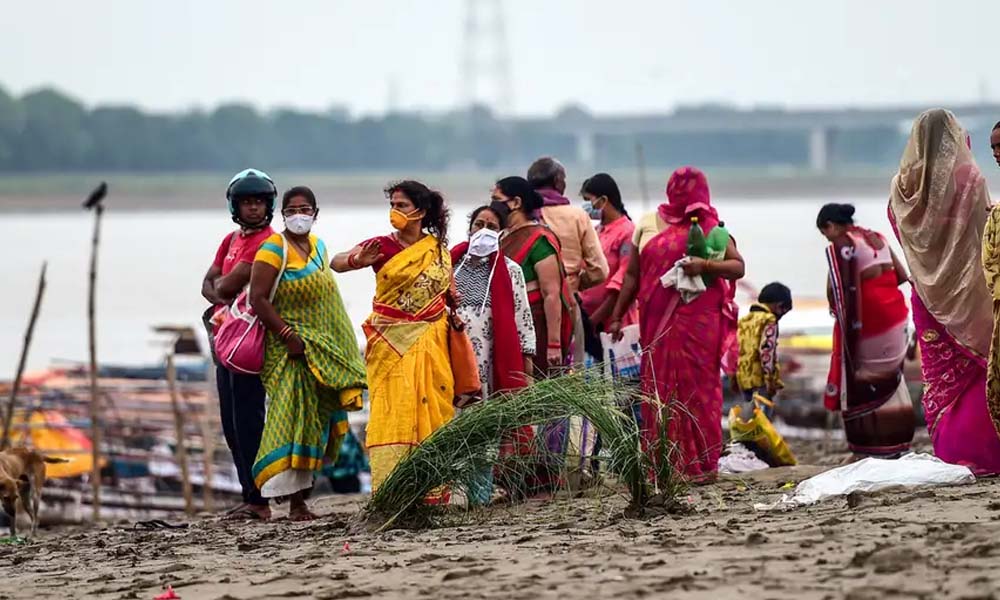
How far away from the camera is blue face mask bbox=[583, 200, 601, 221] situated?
34.0 feet

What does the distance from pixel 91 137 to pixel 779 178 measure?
3652 centimetres

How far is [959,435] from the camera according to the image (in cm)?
808

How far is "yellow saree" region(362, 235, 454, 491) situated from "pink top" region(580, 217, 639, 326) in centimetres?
162

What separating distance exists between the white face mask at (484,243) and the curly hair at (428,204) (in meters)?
0.19

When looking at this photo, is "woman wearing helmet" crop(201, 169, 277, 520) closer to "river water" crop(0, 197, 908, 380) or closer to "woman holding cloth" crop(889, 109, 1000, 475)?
"woman holding cloth" crop(889, 109, 1000, 475)

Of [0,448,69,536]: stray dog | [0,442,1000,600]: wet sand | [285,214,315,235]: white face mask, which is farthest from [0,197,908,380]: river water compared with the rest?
[0,442,1000,600]: wet sand

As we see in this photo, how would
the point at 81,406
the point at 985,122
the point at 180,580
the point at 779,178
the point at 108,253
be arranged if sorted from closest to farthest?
1. the point at 180,580
2. the point at 81,406
3. the point at 108,253
4. the point at 779,178
5. the point at 985,122

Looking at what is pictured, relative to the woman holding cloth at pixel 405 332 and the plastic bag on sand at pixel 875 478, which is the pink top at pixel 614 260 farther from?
the plastic bag on sand at pixel 875 478

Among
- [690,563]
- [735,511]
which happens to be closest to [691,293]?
[735,511]

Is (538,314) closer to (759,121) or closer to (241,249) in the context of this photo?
(241,249)

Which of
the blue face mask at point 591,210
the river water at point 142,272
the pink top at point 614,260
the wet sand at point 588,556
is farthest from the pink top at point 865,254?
the river water at point 142,272

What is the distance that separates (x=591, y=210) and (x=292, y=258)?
2.46 metres

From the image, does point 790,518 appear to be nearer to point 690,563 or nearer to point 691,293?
point 690,563

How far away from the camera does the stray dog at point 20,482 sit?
9.17m
